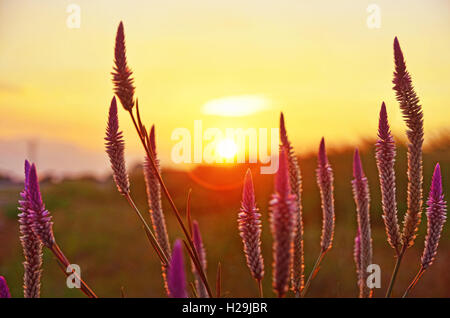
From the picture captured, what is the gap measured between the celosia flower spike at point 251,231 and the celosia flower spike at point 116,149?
0.77 m

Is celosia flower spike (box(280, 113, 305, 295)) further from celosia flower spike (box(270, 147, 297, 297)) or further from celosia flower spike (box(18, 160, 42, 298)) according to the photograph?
celosia flower spike (box(18, 160, 42, 298))

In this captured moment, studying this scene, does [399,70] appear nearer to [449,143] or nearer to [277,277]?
[277,277]

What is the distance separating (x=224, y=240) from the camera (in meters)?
11.4

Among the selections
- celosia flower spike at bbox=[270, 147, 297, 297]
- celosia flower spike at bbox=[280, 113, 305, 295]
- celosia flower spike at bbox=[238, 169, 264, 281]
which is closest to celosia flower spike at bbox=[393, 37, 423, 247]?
celosia flower spike at bbox=[280, 113, 305, 295]

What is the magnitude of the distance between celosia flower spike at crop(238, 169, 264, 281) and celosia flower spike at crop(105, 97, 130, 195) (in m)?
0.77

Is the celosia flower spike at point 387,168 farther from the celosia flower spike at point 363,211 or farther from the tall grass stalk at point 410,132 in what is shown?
the celosia flower spike at point 363,211

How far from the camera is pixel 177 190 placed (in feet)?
58.7

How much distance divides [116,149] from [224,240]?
9428mm

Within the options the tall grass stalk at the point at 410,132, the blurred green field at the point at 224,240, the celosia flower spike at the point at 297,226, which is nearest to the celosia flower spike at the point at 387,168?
the tall grass stalk at the point at 410,132

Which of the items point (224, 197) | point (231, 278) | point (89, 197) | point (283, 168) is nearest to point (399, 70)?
point (283, 168)

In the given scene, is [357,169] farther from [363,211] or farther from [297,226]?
[297,226]

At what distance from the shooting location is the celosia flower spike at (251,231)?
1.63 metres

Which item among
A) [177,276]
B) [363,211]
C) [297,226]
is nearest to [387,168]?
[363,211]

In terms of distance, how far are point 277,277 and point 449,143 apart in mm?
12561
